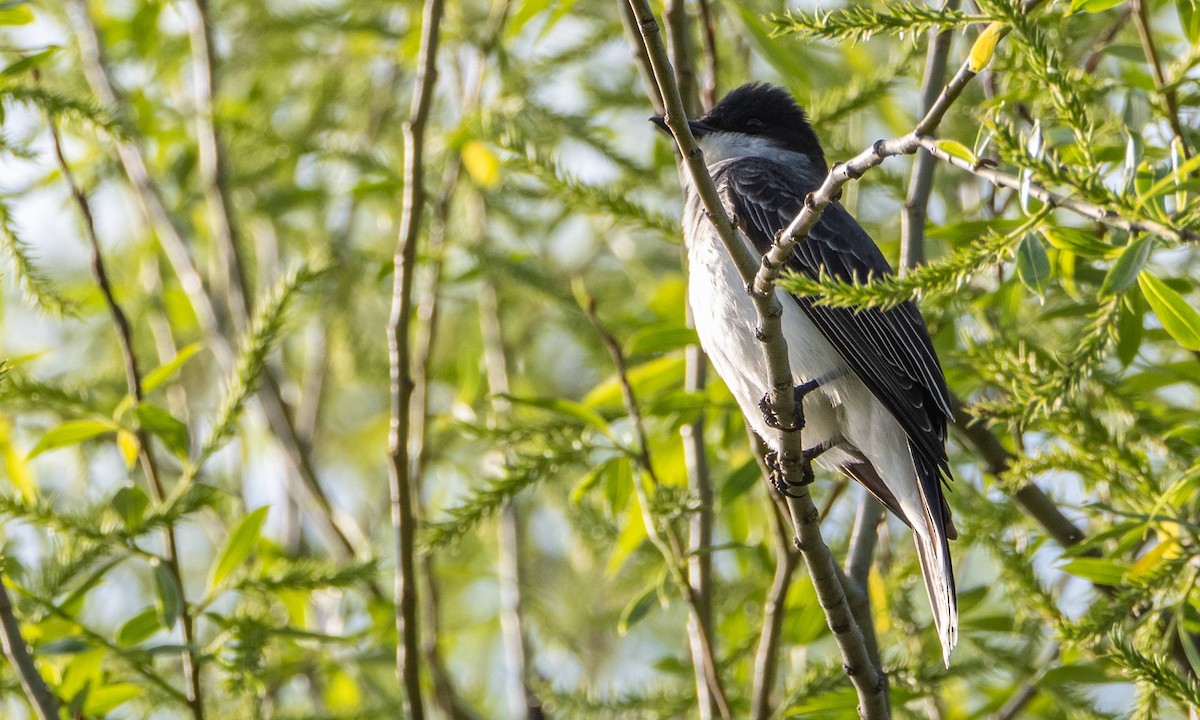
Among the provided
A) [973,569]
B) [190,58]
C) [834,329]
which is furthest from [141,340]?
[973,569]

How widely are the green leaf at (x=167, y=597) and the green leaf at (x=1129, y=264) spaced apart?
2.19m

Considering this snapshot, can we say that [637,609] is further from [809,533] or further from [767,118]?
[767,118]

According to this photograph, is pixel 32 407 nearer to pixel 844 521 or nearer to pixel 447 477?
pixel 447 477

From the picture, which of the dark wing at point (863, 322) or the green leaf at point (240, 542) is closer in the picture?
the green leaf at point (240, 542)

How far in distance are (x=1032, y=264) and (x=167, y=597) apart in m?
2.11

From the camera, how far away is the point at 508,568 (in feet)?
15.6

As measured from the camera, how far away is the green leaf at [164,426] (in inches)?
122

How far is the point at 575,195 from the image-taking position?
335 cm

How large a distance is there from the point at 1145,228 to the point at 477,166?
2.90 meters

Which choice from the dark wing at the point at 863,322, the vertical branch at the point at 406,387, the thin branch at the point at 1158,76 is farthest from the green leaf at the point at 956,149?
the vertical branch at the point at 406,387

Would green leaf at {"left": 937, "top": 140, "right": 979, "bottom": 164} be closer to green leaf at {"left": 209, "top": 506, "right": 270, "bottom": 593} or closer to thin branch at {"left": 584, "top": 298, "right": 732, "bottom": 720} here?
thin branch at {"left": 584, "top": 298, "right": 732, "bottom": 720}

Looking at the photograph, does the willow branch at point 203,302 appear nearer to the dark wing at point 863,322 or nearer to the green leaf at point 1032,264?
the dark wing at point 863,322

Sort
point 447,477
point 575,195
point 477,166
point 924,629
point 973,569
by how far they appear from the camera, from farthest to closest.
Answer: point 973,569 → point 447,477 → point 477,166 → point 924,629 → point 575,195

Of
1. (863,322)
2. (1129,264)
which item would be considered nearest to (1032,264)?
(1129,264)
